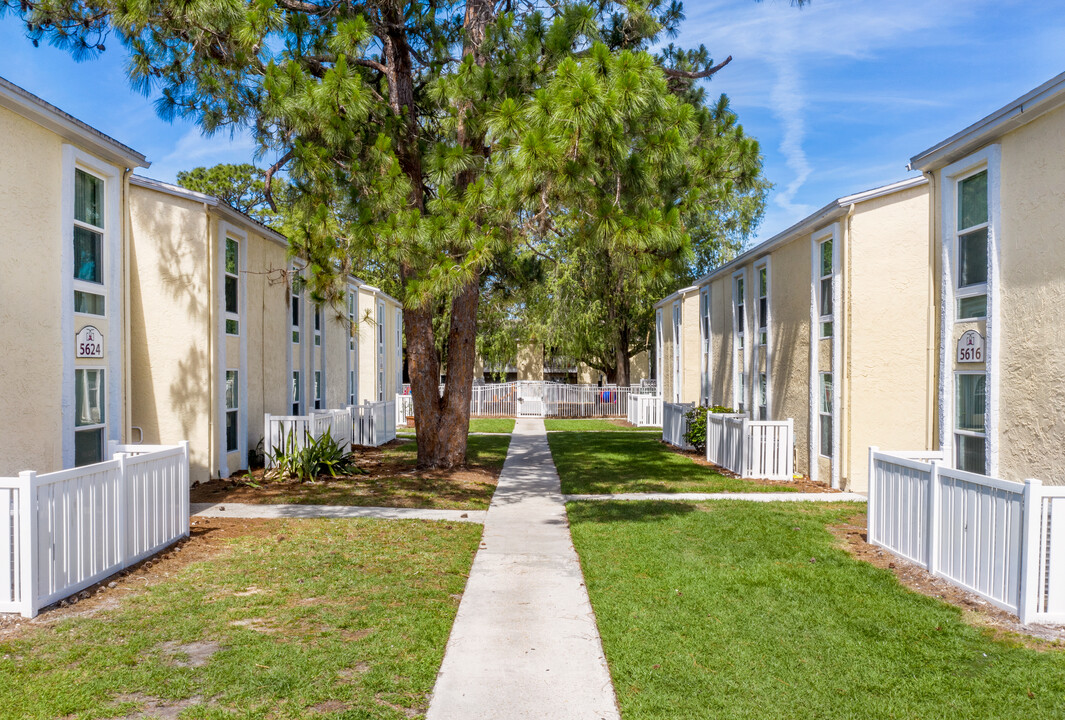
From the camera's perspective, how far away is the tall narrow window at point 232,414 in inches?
517

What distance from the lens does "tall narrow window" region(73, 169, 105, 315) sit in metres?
9.20

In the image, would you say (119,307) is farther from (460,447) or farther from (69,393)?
(460,447)

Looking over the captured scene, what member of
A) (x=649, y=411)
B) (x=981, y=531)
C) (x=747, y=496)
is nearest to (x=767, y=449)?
(x=747, y=496)

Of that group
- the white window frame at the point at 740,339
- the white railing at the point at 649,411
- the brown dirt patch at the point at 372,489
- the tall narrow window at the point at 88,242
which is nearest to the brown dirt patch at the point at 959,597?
the brown dirt patch at the point at 372,489

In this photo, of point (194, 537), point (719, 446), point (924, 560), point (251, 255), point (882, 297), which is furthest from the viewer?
point (719, 446)

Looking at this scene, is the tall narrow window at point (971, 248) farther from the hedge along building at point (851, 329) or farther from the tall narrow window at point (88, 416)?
the tall narrow window at point (88, 416)

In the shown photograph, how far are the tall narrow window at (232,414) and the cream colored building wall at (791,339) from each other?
10.7 meters

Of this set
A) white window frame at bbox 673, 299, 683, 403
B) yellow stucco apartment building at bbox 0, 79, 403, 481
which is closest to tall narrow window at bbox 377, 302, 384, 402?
yellow stucco apartment building at bbox 0, 79, 403, 481

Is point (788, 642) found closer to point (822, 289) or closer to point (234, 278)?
point (822, 289)

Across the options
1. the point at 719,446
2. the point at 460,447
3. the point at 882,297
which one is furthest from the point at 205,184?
the point at 882,297

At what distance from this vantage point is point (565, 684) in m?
4.63

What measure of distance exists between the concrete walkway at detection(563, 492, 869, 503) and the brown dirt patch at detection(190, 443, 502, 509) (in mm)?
1877

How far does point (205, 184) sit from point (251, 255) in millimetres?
27967

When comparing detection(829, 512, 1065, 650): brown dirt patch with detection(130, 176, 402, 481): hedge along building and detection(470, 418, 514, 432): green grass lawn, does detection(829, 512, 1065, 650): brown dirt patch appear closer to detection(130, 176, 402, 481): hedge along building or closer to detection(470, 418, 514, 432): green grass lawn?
detection(130, 176, 402, 481): hedge along building
